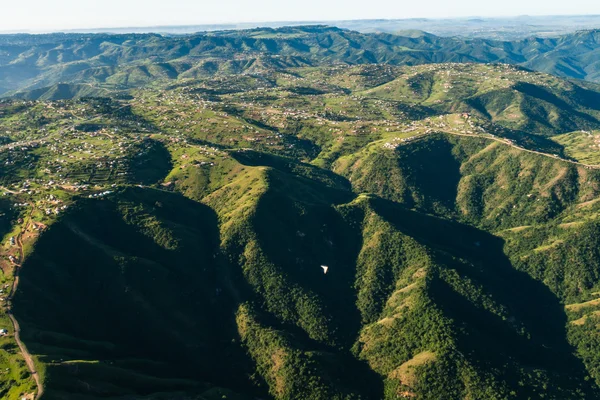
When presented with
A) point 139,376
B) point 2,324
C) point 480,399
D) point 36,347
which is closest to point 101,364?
point 139,376

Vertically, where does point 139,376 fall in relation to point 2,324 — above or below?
below

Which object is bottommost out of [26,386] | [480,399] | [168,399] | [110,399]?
[480,399]

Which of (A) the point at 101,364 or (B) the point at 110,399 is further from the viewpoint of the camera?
(A) the point at 101,364

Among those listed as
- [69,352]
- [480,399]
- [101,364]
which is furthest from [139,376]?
[480,399]

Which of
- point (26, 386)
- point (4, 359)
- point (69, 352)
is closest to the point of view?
point (26, 386)

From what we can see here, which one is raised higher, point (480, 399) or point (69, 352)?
point (69, 352)

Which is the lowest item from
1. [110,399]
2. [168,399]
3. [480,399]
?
[480,399]

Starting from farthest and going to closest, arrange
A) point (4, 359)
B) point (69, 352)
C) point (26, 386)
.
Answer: point (69, 352), point (4, 359), point (26, 386)

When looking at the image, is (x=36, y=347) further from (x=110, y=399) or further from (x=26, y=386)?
(x=110, y=399)

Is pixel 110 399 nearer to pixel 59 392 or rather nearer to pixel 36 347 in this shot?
pixel 59 392
